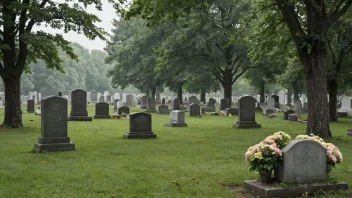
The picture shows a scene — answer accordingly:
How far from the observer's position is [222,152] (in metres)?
11.3

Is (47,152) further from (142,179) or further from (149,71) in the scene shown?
(149,71)

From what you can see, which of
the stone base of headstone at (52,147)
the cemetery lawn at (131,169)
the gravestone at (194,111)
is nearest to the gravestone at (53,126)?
the stone base of headstone at (52,147)

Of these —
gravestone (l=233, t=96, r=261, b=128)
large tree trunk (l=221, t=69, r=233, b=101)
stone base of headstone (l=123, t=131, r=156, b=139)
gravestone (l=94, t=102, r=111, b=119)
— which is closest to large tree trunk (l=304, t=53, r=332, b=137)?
gravestone (l=233, t=96, r=261, b=128)

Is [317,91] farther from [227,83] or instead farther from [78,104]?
[227,83]

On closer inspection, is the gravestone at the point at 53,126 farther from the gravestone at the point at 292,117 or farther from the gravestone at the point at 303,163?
the gravestone at the point at 292,117

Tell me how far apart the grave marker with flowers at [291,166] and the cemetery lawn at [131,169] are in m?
0.39

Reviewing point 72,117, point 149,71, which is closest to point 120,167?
point 72,117

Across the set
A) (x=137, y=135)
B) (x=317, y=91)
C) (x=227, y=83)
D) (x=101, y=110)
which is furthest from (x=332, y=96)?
(x=137, y=135)

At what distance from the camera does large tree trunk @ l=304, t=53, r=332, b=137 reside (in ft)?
46.1

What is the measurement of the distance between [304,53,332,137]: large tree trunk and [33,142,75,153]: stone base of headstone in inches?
338

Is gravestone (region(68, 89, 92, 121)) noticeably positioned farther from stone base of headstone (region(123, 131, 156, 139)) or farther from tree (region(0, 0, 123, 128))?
stone base of headstone (region(123, 131, 156, 139))

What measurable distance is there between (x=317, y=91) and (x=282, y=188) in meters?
8.51

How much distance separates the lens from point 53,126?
37.5 feet

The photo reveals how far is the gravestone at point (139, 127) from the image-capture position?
14625mm
